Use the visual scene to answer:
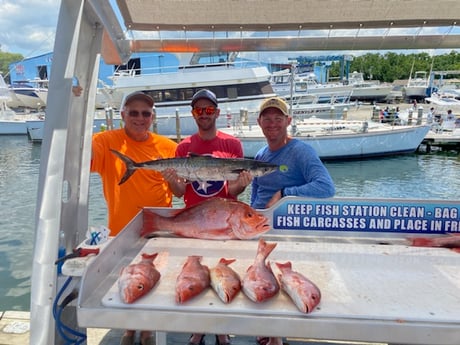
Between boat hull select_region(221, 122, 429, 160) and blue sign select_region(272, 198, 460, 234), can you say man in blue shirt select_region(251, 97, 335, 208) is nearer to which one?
blue sign select_region(272, 198, 460, 234)

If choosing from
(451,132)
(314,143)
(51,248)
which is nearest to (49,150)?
(51,248)

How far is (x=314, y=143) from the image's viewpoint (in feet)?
61.5

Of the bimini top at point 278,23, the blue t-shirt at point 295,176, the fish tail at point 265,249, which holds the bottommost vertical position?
the fish tail at point 265,249

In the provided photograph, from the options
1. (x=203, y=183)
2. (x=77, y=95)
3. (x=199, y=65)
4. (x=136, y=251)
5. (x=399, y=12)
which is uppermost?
(x=199, y=65)

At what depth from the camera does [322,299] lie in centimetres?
160

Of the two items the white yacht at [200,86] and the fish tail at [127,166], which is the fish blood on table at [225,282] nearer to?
the fish tail at [127,166]

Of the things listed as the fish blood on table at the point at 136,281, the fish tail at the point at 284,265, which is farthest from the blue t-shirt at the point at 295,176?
the fish blood on table at the point at 136,281

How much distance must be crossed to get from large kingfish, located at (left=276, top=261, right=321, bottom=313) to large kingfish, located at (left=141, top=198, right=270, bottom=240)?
51cm

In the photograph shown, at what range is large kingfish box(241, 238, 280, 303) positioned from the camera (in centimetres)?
159

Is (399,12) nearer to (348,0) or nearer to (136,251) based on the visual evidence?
(348,0)

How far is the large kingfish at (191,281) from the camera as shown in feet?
5.25

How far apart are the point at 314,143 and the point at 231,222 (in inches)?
672

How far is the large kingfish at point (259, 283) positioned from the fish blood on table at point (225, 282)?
0.14ft

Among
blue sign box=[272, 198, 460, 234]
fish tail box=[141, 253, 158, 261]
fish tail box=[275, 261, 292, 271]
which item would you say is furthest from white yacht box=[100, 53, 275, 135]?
fish tail box=[275, 261, 292, 271]
